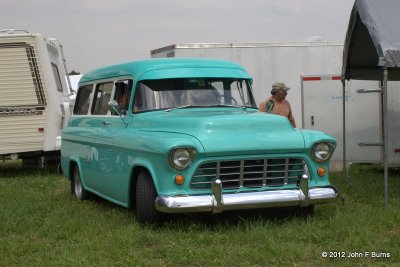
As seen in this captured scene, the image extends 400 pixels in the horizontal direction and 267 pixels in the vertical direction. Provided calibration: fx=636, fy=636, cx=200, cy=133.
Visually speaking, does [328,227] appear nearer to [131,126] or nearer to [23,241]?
[131,126]

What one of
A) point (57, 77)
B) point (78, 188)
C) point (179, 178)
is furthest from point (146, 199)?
point (57, 77)

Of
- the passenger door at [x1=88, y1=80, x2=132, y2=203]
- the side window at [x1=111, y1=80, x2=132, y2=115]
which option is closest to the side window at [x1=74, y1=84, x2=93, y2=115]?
the passenger door at [x1=88, y1=80, x2=132, y2=203]

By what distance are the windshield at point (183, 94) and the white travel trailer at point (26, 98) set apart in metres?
5.16

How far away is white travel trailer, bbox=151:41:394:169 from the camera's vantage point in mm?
11703

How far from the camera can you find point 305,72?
13.8 metres

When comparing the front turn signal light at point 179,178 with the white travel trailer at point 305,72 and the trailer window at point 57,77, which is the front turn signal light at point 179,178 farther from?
the trailer window at point 57,77

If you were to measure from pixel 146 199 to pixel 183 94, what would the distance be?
56.8 inches

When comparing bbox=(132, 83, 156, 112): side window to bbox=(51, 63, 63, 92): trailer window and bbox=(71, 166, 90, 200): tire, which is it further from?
bbox=(51, 63, 63, 92): trailer window

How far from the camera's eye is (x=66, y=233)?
21.1ft

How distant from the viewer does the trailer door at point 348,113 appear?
1137cm

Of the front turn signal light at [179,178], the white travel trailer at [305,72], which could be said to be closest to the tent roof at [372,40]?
the white travel trailer at [305,72]

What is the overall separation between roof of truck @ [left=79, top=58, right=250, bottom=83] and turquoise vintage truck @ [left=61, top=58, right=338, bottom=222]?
12 millimetres

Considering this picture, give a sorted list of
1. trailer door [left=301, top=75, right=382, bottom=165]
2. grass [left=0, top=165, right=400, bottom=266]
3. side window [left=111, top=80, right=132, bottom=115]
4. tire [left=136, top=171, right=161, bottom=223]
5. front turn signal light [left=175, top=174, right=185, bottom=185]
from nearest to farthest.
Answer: grass [left=0, top=165, right=400, bottom=266]
front turn signal light [left=175, top=174, right=185, bottom=185]
tire [left=136, top=171, right=161, bottom=223]
side window [left=111, top=80, right=132, bottom=115]
trailer door [left=301, top=75, right=382, bottom=165]

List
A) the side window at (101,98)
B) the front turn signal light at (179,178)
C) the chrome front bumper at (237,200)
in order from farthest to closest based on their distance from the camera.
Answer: the side window at (101,98) < the front turn signal light at (179,178) < the chrome front bumper at (237,200)
